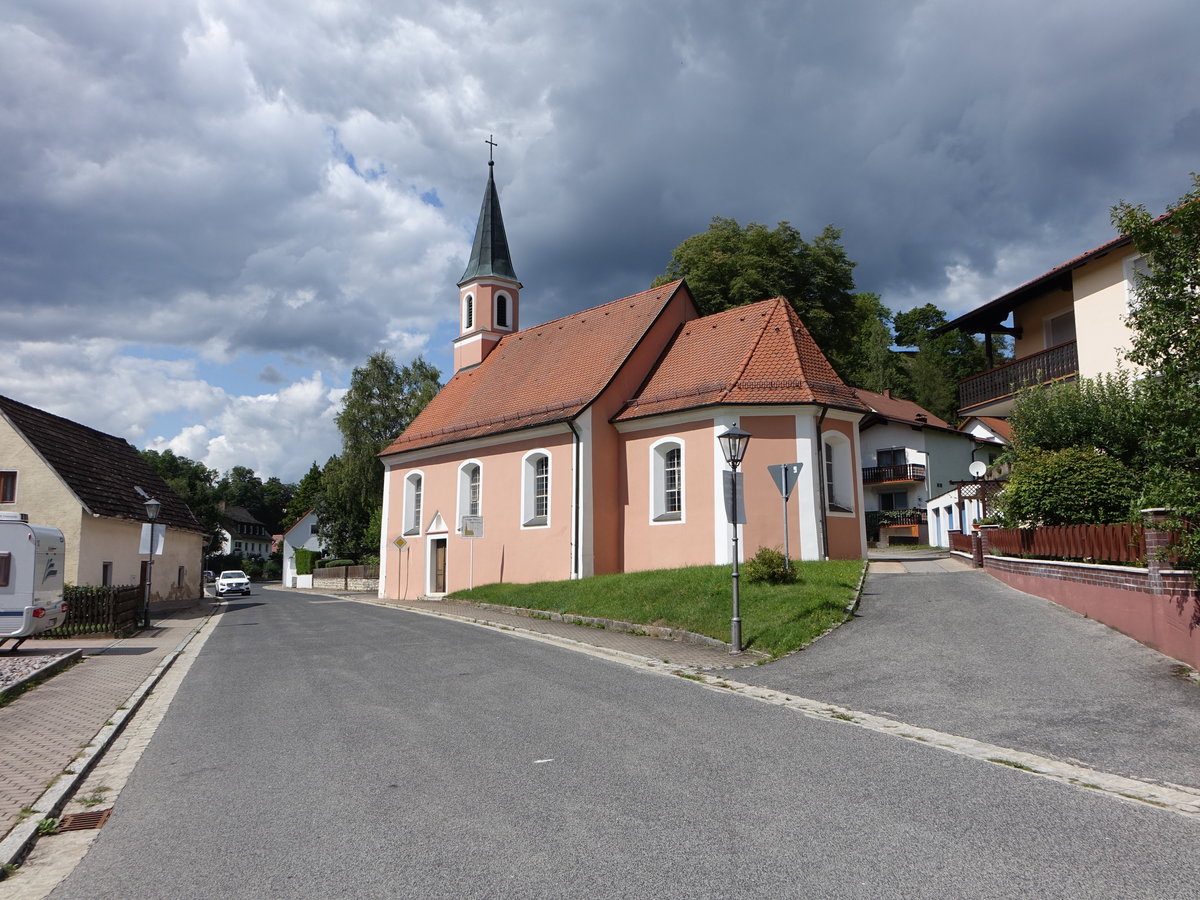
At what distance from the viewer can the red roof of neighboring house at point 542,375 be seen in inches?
1037

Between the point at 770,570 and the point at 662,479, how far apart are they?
7.68 metres

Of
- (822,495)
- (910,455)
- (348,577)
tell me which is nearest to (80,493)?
(822,495)

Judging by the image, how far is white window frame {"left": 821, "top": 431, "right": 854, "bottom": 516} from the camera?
75.4 ft

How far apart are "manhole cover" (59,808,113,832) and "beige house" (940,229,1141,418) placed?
1913 cm

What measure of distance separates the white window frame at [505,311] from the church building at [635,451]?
463 centimetres

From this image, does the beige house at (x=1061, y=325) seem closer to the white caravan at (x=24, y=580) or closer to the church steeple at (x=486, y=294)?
the church steeple at (x=486, y=294)

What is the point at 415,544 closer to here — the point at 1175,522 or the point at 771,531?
the point at 771,531

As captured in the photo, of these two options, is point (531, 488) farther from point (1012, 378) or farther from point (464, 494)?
point (1012, 378)

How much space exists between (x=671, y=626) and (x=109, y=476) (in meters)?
24.0

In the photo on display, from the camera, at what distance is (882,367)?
2309 inches

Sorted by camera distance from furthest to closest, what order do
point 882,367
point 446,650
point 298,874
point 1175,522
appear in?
point 882,367 < point 446,650 < point 1175,522 < point 298,874

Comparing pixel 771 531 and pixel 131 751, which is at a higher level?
pixel 771 531

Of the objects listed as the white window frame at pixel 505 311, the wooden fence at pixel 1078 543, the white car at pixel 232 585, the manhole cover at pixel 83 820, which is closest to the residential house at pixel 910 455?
the white window frame at pixel 505 311

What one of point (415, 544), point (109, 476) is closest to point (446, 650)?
point (415, 544)
